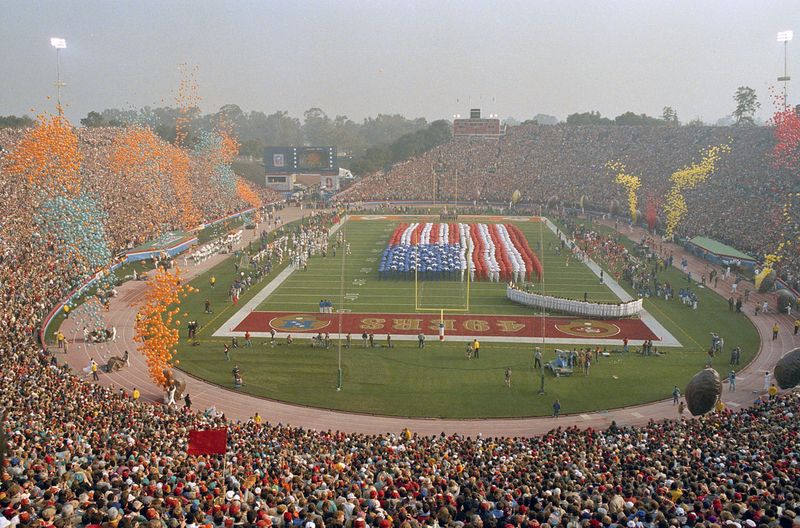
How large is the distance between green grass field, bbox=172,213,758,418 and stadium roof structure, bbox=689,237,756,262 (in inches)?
281

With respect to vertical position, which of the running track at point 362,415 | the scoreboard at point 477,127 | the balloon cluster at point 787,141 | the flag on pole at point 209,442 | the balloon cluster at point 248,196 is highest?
the scoreboard at point 477,127

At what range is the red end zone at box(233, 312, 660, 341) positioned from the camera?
3128 centimetres

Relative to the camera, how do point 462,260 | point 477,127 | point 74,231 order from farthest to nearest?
point 477,127, point 462,260, point 74,231

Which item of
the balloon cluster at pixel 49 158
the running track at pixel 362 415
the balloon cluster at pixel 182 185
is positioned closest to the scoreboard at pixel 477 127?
the balloon cluster at pixel 182 185

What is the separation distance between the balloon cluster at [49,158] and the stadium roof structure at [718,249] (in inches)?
1490

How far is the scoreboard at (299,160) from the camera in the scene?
92438 millimetres

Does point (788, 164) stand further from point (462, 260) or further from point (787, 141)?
point (462, 260)

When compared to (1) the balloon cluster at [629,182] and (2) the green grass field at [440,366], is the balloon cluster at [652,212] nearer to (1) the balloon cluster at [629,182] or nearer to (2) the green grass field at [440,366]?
(1) the balloon cluster at [629,182]

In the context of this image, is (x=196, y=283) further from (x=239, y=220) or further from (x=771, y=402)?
(x=771, y=402)

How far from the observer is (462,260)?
42.8 meters

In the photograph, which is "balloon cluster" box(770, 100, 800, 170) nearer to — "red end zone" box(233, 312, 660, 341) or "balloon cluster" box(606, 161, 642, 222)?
"balloon cluster" box(606, 161, 642, 222)

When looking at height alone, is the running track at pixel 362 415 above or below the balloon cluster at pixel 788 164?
below

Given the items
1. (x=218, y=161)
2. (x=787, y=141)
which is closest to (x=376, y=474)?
(x=787, y=141)

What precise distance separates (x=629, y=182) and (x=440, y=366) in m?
48.2
